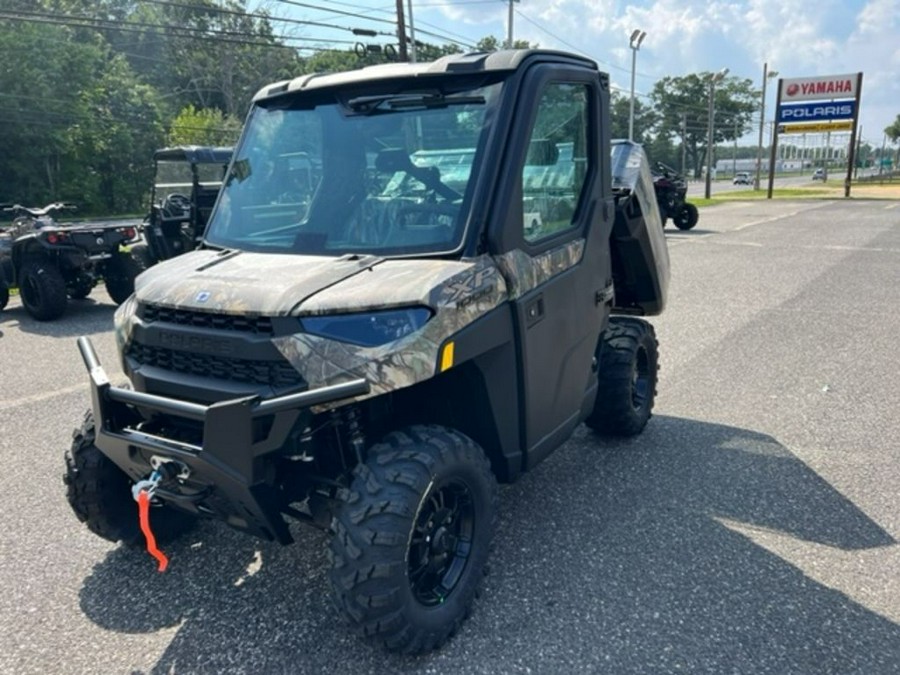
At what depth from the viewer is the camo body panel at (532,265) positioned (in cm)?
285

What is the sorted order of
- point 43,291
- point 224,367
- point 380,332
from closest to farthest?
Answer: point 380,332, point 224,367, point 43,291

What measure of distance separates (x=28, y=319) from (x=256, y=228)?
7853 mm

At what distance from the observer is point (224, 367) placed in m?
2.57

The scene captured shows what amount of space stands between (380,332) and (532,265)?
87 centimetres

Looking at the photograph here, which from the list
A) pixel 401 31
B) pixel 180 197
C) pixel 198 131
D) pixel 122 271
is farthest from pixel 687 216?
pixel 198 131

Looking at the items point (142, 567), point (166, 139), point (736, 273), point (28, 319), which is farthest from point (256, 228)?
point (166, 139)

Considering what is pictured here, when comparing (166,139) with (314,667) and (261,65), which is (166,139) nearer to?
(261,65)

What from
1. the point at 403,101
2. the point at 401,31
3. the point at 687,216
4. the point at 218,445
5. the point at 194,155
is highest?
the point at 401,31

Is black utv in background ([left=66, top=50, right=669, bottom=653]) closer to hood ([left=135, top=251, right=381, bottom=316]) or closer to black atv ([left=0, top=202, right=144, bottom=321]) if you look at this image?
hood ([left=135, top=251, right=381, bottom=316])

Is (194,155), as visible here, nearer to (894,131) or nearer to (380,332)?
(380,332)

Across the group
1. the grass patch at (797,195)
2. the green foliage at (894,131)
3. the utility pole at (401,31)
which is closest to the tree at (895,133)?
the green foliage at (894,131)

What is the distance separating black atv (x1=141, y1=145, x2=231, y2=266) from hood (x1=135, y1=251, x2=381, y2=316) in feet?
27.1

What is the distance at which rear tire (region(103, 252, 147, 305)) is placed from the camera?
393 inches

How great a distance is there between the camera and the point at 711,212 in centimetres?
2834
